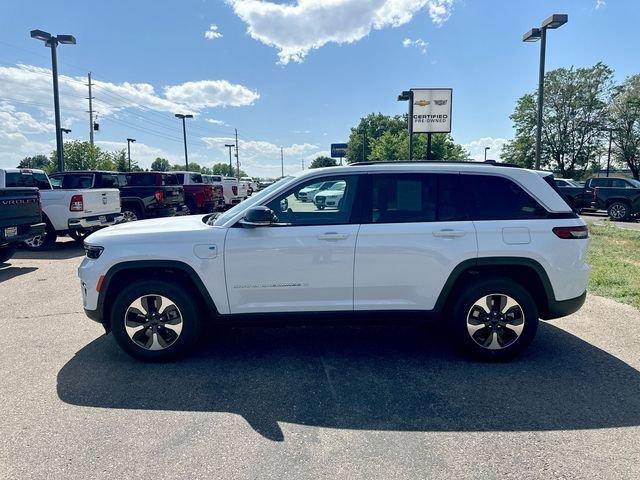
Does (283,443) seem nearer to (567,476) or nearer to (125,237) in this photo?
(567,476)

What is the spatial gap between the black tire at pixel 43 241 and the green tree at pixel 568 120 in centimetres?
4523

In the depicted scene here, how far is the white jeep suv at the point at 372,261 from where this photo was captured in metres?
3.86

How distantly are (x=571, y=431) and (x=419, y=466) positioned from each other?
3.89ft

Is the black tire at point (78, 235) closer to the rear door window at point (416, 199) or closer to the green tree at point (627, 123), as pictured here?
the rear door window at point (416, 199)

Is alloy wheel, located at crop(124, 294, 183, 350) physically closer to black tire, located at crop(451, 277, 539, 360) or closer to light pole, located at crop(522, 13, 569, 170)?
black tire, located at crop(451, 277, 539, 360)

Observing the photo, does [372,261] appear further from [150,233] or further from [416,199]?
[150,233]

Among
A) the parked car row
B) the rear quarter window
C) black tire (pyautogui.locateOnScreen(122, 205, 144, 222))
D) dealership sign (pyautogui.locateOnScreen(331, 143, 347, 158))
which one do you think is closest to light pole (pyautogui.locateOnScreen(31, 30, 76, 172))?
the parked car row

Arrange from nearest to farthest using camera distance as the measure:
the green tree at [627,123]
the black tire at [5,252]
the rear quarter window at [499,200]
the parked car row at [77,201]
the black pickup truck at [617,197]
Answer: the rear quarter window at [499,200] < the parked car row at [77,201] < the black tire at [5,252] < the black pickup truck at [617,197] < the green tree at [627,123]

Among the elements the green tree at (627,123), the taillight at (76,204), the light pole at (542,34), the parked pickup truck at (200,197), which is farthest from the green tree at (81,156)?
the green tree at (627,123)

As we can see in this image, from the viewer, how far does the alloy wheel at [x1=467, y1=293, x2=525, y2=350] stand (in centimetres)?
396

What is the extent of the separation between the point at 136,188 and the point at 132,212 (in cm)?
75

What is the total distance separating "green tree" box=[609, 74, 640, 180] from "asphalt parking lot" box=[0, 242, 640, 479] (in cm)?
4614

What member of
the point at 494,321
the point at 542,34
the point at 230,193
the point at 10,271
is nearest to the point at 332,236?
the point at 494,321

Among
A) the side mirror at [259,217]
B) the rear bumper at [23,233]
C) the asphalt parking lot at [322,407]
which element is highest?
the side mirror at [259,217]
